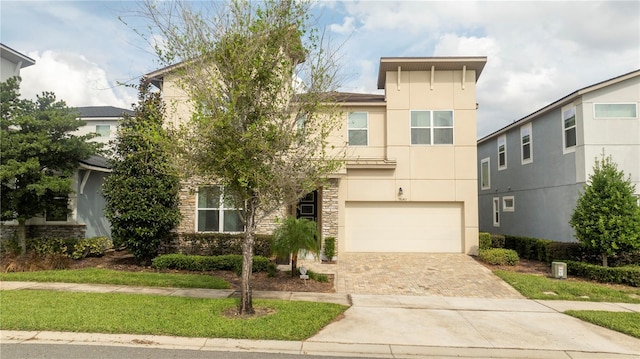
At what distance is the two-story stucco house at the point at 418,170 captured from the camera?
15.4 metres

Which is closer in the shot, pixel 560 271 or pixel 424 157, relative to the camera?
pixel 560 271

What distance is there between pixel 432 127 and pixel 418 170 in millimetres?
1926

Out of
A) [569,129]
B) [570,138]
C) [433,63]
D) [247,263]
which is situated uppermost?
[433,63]

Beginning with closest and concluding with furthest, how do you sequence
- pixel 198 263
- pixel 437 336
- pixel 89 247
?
pixel 437 336 < pixel 198 263 < pixel 89 247

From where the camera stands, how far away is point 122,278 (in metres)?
10.2

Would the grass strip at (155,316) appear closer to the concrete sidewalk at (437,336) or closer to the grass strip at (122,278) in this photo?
the concrete sidewalk at (437,336)

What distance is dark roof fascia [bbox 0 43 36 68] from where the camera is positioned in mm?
17256

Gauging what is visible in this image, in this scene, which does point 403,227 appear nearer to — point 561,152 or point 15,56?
point 561,152

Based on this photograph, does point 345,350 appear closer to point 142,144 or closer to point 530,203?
point 142,144

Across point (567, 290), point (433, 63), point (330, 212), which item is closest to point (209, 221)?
point (330, 212)

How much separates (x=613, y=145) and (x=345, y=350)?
13.8 metres

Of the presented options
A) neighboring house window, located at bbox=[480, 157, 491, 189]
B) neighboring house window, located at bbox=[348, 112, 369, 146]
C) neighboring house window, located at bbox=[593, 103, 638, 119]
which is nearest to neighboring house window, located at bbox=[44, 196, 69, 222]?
neighboring house window, located at bbox=[348, 112, 369, 146]

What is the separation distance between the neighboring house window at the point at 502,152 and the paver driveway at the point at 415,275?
27.8 ft

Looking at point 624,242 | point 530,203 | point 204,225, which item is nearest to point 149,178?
point 204,225
